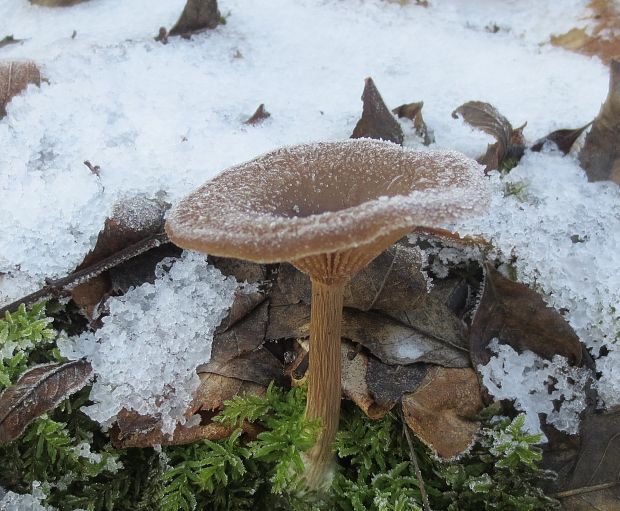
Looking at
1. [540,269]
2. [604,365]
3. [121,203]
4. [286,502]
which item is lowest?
[286,502]

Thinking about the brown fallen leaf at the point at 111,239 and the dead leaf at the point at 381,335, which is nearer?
the dead leaf at the point at 381,335

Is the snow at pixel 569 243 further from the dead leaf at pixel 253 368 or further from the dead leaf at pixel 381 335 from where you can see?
the dead leaf at pixel 253 368

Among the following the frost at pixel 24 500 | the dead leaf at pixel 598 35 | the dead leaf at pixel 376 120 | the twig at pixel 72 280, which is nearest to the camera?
the frost at pixel 24 500

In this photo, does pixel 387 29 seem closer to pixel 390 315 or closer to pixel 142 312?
pixel 390 315

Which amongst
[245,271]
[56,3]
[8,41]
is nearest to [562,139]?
[245,271]

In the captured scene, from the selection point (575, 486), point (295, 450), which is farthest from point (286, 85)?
point (575, 486)

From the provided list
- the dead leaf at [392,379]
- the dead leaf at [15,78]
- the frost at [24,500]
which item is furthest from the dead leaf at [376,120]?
the frost at [24,500]
